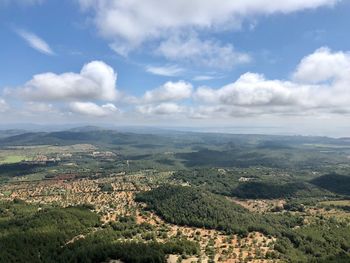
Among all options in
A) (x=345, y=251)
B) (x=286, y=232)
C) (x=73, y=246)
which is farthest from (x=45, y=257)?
(x=345, y=251)

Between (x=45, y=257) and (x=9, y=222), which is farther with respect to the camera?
(x=9, y=222)

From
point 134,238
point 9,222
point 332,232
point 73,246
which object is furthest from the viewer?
→ point 332,232

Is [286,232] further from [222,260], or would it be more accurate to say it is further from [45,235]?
[45,235]

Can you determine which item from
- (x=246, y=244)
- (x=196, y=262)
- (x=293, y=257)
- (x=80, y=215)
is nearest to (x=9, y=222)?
(x=80, y=215)

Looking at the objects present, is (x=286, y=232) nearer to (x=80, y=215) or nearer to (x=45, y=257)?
(x=80, y=215)

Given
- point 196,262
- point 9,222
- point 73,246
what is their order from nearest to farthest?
point 196,262
point 73,246
point 9,222

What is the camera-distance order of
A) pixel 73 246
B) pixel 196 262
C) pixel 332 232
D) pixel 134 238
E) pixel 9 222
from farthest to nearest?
pixel 332 232, pixel 9 222, pixel 134 238, pixel 73 246, pixel 196 262

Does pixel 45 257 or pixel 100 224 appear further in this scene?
pixel 100 224

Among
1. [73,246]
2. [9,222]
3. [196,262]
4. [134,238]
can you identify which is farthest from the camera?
[9,222]
